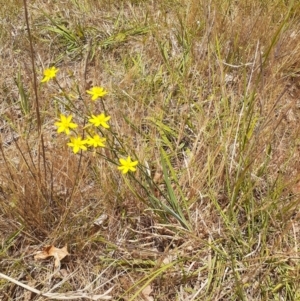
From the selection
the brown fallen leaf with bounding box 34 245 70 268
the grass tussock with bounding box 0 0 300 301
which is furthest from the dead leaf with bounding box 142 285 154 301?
the brown fallen leaf with bounding box 34 245 70 268

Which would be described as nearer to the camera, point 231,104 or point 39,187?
point 39,187

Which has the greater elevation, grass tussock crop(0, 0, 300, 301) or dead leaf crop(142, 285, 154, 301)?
grass tussock crop(0, 0, 300, 301)

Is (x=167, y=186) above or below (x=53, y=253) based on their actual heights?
above

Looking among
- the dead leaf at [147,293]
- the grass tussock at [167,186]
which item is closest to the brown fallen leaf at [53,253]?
the grass tussock at [167,186]

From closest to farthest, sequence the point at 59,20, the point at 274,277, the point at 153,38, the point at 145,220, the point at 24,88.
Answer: the point at 274,277 → the point at 145,220 → the point at 24,88 → the point at 153,38 → the point at 59,20

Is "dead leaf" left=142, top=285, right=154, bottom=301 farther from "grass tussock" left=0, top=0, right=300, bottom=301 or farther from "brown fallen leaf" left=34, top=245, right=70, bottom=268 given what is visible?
"brown fallen leaf" left=34, top=245, right=70, bottom=268

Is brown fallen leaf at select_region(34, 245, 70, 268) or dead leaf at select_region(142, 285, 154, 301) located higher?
brown fallen leaf at select_region(34, 245, 70, 268)

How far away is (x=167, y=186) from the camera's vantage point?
1.14 metres

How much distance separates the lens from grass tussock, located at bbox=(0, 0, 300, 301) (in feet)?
3.60

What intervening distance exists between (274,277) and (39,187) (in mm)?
723

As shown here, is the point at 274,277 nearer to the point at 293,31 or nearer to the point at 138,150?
the point at 138,150

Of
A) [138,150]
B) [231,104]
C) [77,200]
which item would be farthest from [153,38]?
[77,200]

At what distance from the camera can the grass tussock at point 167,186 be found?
1.10 m

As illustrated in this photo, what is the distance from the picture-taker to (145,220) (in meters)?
Answer: 1.23
